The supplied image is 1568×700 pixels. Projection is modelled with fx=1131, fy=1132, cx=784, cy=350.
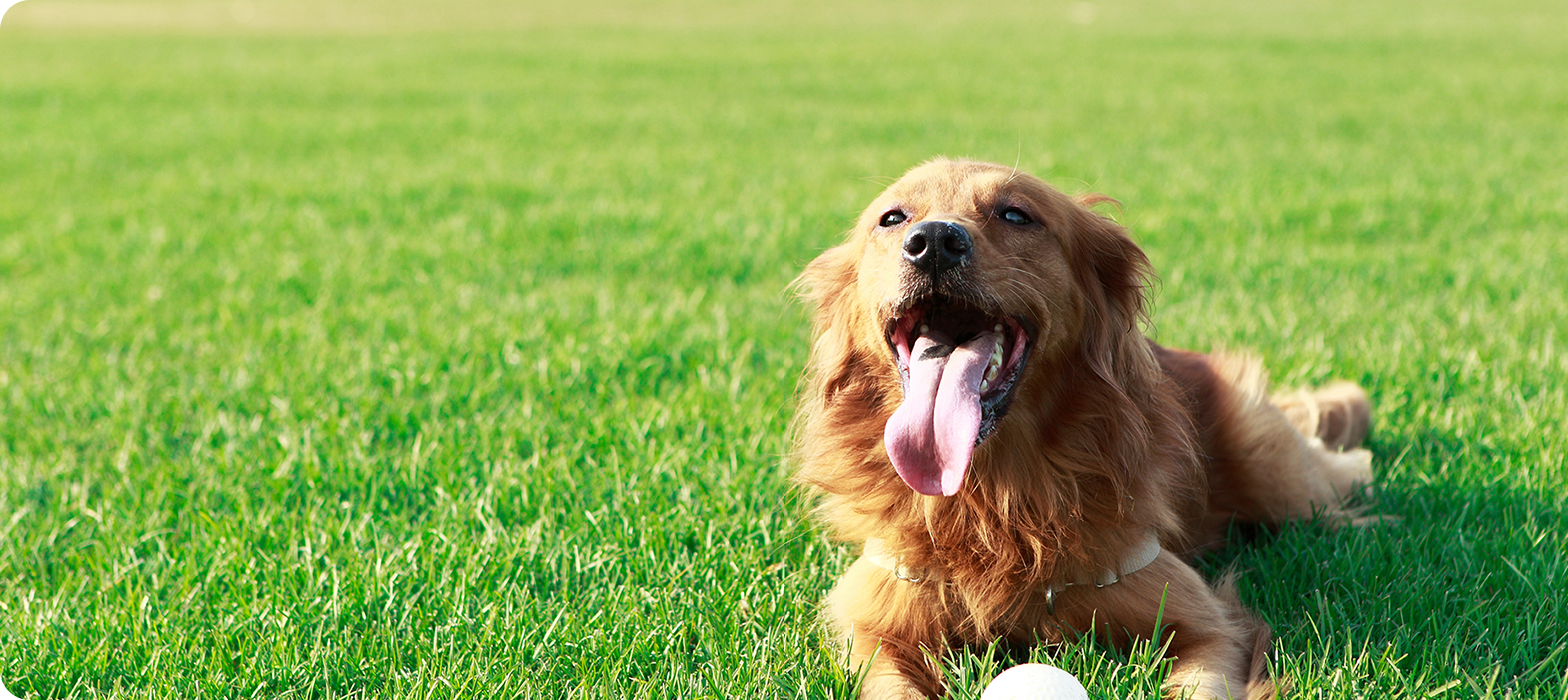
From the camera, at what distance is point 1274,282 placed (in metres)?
6.29

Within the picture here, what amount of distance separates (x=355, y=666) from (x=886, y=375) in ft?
4.80

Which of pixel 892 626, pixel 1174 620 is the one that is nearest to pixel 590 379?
pixel 892 626

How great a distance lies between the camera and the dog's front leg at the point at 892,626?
8.80 ft

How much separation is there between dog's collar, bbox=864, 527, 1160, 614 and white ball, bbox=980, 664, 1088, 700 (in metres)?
0.34

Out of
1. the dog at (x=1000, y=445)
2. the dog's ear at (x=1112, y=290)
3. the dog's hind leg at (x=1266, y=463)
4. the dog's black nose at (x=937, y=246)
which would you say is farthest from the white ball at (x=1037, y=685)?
the dog's hind leg at (x=1266, y=463)

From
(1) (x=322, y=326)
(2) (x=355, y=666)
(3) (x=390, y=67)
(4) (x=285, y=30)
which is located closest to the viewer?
(2) (x=355, y=666)

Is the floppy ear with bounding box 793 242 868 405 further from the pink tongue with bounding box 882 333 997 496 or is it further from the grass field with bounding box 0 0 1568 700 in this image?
the grass field with bounding box 0 0 1568 700

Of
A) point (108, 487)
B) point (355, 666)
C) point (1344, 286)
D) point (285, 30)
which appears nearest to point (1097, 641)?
point (355, 666)

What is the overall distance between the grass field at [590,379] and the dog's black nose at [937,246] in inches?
23.0

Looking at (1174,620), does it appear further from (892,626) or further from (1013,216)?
(1013,216)

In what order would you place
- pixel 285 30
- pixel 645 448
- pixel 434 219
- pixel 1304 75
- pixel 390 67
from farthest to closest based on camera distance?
pixel 285 30
pixel 390 67
pixel 1304 75
pixel 434 219
pixel 645 448

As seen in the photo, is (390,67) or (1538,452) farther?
(390,67)

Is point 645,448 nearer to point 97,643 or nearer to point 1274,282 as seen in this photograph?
point 97,643

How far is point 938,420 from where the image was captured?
2.56m
